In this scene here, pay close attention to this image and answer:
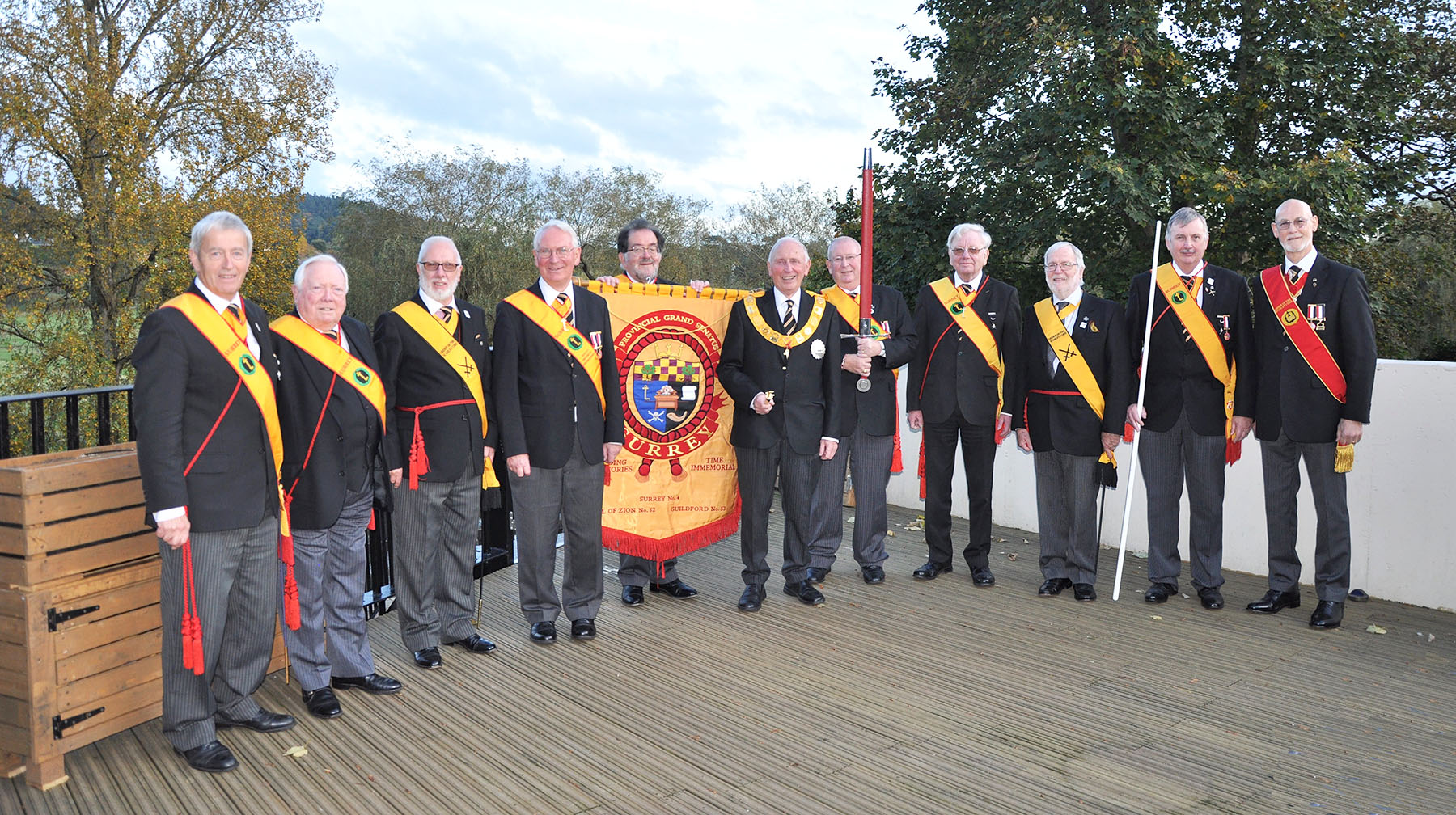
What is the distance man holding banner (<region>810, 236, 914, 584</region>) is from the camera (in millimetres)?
4770

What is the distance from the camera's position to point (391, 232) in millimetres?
28016

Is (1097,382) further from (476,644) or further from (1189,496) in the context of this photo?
(476,644)

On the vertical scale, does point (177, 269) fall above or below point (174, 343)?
above

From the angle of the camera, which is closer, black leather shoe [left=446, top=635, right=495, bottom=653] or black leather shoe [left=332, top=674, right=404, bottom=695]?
black leather shoe [left=332, top=674, right=404, bottom=695]

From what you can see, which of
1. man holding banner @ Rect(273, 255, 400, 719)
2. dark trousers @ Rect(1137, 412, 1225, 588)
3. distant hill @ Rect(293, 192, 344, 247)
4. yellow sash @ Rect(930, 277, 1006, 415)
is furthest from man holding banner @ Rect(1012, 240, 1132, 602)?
distant hill @ Rect(293, 192, 344, 247)

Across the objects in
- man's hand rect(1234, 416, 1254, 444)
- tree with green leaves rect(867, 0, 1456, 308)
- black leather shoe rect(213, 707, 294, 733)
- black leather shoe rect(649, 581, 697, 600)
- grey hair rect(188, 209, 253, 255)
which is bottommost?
black leather shoe rect(213, 707, 294, 733)

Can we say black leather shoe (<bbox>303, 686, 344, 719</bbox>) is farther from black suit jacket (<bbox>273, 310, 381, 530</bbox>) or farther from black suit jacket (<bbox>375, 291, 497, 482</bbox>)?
black suit jacket (<bbox>375, 291, 497, 482</bbox>)

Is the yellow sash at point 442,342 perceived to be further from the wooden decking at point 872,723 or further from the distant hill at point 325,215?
the distant hill at point 325,215

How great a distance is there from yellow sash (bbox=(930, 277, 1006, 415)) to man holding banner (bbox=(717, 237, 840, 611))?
0.65m

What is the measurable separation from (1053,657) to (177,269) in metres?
17.0

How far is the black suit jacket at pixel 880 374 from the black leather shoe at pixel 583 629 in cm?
142

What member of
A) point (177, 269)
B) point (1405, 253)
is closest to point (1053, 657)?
point (1405, 253)

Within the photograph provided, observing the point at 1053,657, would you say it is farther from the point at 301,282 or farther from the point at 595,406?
the point at 301,282

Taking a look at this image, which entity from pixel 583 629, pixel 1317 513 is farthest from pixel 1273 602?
pixel 583 629
